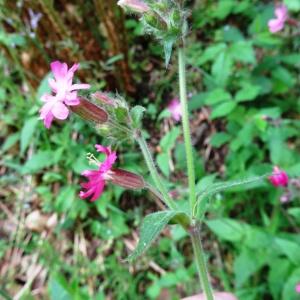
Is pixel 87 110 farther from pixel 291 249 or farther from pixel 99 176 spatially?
pixel 291 249

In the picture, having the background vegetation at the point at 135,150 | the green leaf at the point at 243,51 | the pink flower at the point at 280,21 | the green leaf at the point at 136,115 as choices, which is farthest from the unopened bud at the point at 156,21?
the pink flower at the point at 280,21

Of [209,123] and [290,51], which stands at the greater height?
[290,51]

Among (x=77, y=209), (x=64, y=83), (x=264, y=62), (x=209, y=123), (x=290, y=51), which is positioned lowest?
(x=64, y=83)

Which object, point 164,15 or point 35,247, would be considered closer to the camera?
point 164,15

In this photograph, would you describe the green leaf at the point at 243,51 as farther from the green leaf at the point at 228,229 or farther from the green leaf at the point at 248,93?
the green leaf at the point at 228,229

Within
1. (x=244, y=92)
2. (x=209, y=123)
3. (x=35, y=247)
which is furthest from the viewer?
(x=209, y=123)

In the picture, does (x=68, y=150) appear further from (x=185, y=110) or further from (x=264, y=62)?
(x=185, y=110)

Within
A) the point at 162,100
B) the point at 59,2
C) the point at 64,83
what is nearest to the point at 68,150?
the point at 162,100
